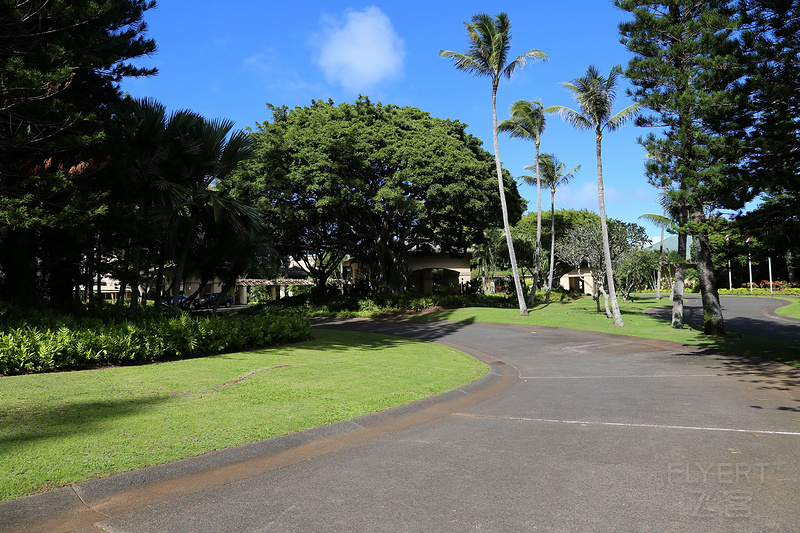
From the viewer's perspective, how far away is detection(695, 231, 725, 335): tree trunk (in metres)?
16.7

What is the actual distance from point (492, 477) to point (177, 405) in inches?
170

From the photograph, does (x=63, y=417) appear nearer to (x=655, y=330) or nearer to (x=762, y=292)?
(x=655, y=330)

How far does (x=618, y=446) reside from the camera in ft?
17.0

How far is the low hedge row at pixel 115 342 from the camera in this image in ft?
27.7

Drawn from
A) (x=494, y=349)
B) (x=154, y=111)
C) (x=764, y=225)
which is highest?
(x=154, y=111)

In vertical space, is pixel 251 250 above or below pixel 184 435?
above

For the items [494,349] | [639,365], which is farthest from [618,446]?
[494,349]

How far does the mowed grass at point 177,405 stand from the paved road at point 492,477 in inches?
14.1

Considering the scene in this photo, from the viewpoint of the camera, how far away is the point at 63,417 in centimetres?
563

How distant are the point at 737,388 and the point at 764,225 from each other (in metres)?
4.87

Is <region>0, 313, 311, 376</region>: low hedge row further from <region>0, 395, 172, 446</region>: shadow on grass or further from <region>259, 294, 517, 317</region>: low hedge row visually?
<region>259, 294, 517, 317</region>: low hedge row

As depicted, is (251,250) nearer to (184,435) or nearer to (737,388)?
(184,435)

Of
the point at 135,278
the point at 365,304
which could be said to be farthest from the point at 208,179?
the point at 365,304

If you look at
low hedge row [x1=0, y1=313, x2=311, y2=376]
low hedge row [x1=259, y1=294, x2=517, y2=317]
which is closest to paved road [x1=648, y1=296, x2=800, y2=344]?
low hedge row [x1=259, y1=294, x2=517, y2=317]
